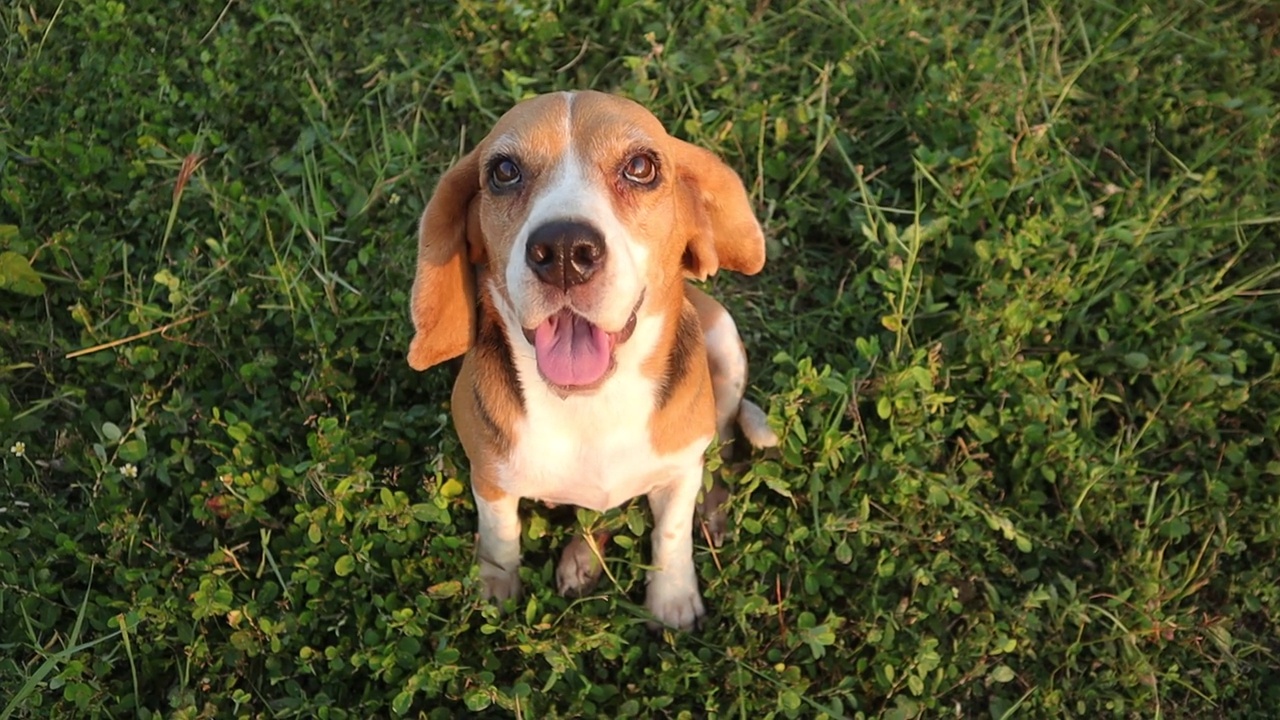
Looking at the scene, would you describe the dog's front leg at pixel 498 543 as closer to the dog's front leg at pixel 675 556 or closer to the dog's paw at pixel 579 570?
the dog's paw at pixel 579 570

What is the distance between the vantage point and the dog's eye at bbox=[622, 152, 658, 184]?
2805 mm

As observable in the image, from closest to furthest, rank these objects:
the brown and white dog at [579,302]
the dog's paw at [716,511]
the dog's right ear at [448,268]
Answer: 1. the brown and white dog at [579,302]
2. the dog's right ear at [448,268]
3. the dog's paw at [716,511]

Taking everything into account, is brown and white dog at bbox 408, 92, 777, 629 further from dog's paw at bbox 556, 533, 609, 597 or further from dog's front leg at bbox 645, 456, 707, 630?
dog's paw at bbox 556, 533, 609, 597

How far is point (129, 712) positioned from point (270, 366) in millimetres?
1408

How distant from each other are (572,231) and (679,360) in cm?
76

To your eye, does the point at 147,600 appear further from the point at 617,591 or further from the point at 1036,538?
the point at 1036,538

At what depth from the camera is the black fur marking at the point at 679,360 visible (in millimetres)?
3068

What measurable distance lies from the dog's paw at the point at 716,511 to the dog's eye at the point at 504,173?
1.49 meters

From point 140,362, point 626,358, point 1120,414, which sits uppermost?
point 626,358

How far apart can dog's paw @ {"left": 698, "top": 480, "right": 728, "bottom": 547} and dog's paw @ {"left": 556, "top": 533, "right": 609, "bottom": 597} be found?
421mm

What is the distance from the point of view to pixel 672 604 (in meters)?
3.63

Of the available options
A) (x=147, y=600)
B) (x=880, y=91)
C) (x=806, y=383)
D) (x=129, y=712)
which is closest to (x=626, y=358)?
(x=806, y=383)

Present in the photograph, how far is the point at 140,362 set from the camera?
4.10 meters

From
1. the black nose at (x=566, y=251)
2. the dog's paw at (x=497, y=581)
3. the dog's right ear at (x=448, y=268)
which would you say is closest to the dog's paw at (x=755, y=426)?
the dog's paw at (x=497, y=581)
